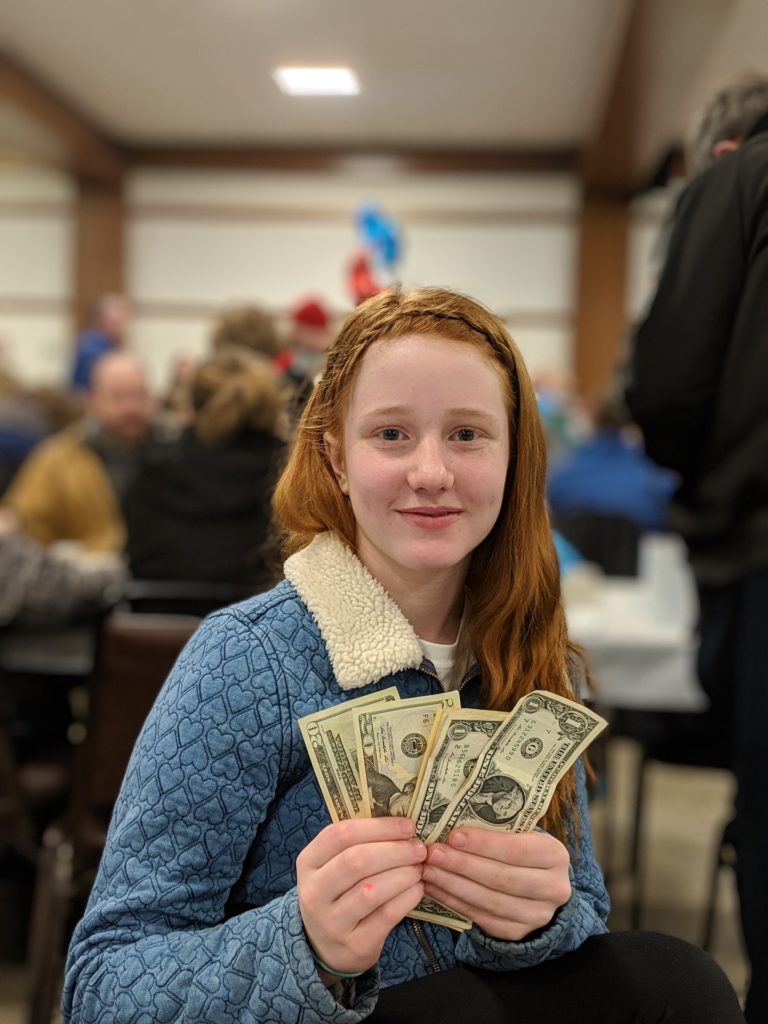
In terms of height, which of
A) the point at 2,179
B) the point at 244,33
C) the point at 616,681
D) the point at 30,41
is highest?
the point at 2,179

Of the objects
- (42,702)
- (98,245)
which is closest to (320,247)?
(98,245)

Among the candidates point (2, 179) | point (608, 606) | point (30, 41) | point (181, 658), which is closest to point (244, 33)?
point (30, 41)

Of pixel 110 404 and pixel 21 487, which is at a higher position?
pixel 110 404

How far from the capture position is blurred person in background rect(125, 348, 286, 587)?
2.61m

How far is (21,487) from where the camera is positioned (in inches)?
139

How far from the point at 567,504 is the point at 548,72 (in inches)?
62.6

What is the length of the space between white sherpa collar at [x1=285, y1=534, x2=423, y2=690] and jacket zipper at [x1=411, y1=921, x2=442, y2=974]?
0.25 m

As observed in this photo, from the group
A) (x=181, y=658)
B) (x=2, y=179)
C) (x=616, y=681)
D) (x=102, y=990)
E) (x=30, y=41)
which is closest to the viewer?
(x=102, y=990)

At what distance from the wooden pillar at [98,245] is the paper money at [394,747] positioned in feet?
26.9

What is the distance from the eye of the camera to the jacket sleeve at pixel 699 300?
156 cm

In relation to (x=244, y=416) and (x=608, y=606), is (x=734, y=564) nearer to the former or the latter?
(x=608, y=606)

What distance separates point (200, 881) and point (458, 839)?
0.79ft

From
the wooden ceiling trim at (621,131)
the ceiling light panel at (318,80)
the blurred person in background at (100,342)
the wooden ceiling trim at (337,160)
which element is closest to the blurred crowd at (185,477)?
the ceiling light panel at (318,80)

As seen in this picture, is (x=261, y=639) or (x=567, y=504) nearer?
(x=261, y=639)
